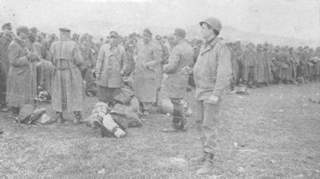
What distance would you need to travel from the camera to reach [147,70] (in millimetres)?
9180

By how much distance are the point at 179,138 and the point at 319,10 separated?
4909 centimetres

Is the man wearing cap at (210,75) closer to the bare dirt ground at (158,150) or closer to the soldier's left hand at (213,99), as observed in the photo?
the soldier's left hand at (213,99)

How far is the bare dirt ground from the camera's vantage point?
535cm

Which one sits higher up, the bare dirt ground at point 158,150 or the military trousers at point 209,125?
the military trousers at point 209,125

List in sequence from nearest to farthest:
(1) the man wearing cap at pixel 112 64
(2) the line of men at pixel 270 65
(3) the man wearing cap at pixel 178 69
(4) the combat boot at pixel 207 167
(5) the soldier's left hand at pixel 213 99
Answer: (5) the soldier's left hand at pixel 213 99 < (4) the combat boot at pixel 207 167 < (3) the man wearing cap at pixel 178 69 < (1) the man wearing cap at pixel 112 64 < (2) the line of men at pixel 270 65

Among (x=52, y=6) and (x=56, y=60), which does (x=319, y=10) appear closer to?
(x=52, y=6)

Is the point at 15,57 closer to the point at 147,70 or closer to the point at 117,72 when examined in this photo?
the point at 117,72

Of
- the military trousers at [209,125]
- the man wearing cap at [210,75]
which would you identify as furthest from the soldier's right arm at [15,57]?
the military trousers at [209,125]

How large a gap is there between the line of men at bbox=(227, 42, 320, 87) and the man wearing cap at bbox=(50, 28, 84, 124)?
326 inches

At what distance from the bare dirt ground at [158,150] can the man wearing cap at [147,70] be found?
19.3 inches

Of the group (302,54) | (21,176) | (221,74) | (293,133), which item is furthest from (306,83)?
(21,176)

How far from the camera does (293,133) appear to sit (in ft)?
26.0

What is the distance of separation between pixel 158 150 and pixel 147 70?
316 centimetres

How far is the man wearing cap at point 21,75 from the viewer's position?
7832mm
